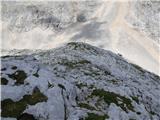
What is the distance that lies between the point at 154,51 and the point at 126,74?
74478mm

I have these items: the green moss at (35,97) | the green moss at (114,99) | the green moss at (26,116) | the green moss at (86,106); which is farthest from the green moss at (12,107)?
the green moss at (114,99)

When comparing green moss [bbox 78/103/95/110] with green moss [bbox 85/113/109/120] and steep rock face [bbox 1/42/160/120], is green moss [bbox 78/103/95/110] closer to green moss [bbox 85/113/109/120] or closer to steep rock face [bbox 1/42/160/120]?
steep rock face [bbox 1/42/160/120]

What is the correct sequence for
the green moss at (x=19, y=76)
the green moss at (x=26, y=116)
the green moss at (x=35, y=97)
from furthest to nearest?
the green moss at (x=19, y=76) < the green moss at (x=35, y=97) < the green moss at (x=26, y=116)

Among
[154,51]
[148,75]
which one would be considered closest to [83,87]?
[148,75]

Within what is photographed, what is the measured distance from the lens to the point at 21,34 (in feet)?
413

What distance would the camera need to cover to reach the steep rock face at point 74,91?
21906mm

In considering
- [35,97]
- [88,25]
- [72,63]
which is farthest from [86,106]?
[88,25]

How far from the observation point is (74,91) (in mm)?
26031

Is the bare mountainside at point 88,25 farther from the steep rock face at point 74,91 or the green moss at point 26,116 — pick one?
the green moss at point 26,116

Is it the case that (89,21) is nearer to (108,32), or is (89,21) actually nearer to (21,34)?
(108,32)

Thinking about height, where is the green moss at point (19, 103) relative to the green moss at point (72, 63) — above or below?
above

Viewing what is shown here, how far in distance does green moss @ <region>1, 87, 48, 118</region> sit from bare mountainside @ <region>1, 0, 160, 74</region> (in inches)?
3321

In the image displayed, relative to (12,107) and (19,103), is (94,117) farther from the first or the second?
(12,107)

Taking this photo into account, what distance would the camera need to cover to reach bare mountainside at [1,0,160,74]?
111812 mm
